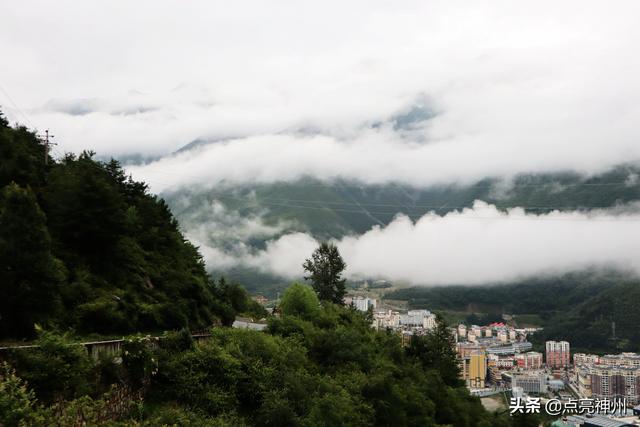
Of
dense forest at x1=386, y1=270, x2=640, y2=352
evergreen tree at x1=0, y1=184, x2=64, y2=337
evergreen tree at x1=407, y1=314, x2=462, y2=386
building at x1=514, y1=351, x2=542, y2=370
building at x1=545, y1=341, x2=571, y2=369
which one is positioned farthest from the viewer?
dense forest at x1=386, y1=270, x2=640, y2=352

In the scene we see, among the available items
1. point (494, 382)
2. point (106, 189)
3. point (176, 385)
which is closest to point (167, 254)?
point (106, 189)

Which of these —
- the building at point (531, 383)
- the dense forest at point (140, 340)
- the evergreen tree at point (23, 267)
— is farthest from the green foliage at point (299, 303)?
the building at point (531, 383)

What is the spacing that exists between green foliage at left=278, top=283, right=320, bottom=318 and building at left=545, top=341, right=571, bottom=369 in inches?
3517

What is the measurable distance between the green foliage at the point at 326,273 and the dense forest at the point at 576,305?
94.4 metres

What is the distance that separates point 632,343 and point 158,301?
128927 mm

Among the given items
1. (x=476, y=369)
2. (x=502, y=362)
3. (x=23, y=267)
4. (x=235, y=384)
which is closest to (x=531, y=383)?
(x=476, y=369)

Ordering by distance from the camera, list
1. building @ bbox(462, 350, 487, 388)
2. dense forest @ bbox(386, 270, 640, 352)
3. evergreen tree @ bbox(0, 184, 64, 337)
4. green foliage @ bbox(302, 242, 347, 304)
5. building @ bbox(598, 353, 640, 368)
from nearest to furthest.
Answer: evergreen tree @ bbox(0, 184, 64, 337)
green foliage @ bbox(302, 242, 347, 304)
building @ bbox(598, 353, 640, 368)
building @ bbox(462, 350, 487, 388)
dense forest @ bbox(386, 270, 640, 352)

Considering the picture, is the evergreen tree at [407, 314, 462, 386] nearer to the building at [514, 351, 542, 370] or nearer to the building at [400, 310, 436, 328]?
the building at [514, 351, 542, 370]

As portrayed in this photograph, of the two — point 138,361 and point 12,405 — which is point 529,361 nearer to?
point 138,361

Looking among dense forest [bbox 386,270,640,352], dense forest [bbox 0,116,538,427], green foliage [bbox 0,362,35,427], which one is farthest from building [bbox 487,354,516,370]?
green foliage [bbox 0,362,35,427]

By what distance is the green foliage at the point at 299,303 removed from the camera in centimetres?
3794

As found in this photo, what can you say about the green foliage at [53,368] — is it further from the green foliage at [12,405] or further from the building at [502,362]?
the building at [502,362]

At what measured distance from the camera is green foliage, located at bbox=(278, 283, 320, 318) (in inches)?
1494

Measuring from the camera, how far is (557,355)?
113062 millimetres
